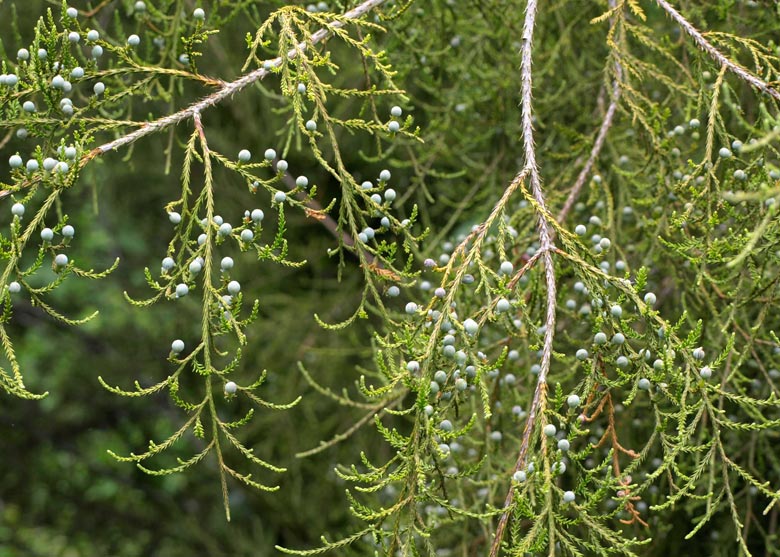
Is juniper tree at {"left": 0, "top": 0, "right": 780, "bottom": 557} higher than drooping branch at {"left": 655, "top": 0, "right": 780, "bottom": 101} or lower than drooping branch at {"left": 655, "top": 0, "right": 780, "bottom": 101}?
lower

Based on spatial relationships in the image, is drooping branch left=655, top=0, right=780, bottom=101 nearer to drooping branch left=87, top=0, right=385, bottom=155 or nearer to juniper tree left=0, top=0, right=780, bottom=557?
juniper tree left=0, top=0, right=780, bottom=557

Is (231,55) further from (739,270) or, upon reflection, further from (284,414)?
(739,270)

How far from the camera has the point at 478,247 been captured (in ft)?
5.68

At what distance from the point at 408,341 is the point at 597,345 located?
1.38ft

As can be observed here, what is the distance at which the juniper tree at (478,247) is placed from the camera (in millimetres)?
1672

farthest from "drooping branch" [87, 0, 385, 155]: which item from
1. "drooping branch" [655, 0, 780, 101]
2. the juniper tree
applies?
"drooping branch" [655, 0, 780, 101]

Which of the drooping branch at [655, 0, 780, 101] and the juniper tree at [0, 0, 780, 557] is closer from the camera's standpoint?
the juniper tree at [0, 0, 780, 557]

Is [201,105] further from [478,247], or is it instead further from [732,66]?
[732,66]

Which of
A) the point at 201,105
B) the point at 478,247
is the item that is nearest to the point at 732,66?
the point at 478,247

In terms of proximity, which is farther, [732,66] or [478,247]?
[732,66]

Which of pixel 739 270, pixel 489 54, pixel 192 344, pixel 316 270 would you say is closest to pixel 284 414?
pixel 316 270

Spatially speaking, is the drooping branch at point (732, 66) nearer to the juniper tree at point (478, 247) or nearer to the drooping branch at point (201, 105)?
the juniper tree at point (478, 247)

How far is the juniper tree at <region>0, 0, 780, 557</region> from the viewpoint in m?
1.67

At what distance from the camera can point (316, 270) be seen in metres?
4.54
